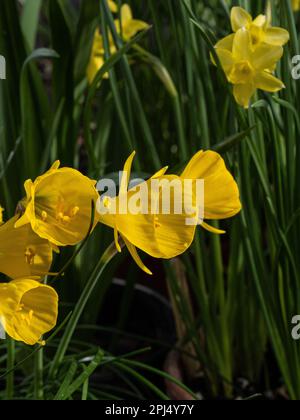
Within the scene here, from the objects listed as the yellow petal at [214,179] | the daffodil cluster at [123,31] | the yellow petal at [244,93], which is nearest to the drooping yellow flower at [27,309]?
the yellow petal at [214,179]

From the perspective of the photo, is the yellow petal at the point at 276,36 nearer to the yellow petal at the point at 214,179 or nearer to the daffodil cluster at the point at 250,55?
the daffodil cluster at the point at 250,55

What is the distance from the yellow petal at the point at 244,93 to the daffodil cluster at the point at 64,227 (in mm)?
165

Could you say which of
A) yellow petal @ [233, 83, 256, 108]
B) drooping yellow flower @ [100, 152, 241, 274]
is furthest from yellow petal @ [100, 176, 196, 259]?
yellow petal @ [233, 83, 256, 108]

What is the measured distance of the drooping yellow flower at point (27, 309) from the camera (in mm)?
455

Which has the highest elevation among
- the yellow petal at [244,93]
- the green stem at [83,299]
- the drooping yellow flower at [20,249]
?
the yellow petal at [244,93]

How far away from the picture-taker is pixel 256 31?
64 cm

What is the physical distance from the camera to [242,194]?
0.79 metres

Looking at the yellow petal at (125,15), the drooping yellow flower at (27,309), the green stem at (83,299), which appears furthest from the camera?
the yellow petal at (125,15)

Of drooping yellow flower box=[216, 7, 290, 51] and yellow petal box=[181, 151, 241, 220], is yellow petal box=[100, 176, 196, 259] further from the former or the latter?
drooping yellow flower box=[216, 7, 290, 51]

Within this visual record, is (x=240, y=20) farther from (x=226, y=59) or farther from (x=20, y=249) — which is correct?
(x=20, y=249)

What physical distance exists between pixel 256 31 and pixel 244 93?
0.05m

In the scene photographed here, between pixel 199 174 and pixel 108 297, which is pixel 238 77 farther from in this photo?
pixel 108 297

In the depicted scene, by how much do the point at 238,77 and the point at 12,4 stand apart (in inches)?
13.4

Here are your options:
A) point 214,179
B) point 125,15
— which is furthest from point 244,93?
point 125,15
